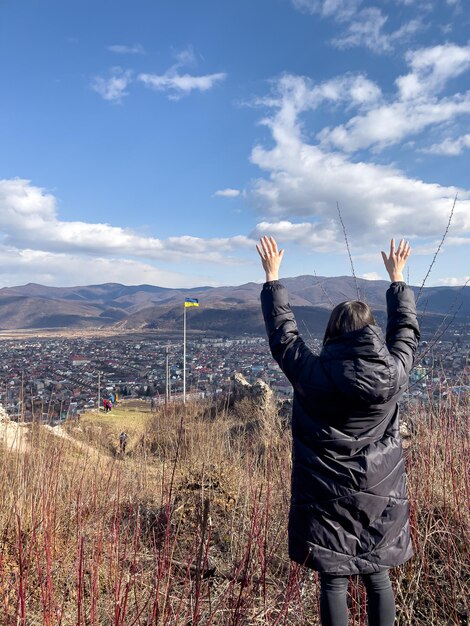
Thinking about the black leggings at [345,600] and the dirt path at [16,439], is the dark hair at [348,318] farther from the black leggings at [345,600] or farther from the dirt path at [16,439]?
the dirt path at [16,439]

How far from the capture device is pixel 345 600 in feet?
5.78

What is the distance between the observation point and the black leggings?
1.73 meters

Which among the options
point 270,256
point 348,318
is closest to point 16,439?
point 270,256

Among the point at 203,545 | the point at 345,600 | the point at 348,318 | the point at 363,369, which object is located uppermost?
the point at 348,318

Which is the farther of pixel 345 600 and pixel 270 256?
pixel 270 256

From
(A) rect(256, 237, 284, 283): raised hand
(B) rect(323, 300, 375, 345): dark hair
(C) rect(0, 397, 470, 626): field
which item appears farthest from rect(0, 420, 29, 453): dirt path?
(B) rect(323, 300, 375, 345): dark hair

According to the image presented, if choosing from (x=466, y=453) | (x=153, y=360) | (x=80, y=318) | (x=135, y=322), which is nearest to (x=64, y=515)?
(x=466, y=453)

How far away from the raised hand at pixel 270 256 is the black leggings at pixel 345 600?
144cm

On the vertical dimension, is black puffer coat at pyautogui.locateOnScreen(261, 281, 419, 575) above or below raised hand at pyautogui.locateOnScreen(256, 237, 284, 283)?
below

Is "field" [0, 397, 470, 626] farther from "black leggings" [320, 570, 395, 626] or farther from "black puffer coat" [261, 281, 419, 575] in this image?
"black puffer coat" [261, 281, 419, 575]

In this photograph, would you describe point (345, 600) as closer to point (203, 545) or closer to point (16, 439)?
point (203, 545)

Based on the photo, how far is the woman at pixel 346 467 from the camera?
1.64 metres

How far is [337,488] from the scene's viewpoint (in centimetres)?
171

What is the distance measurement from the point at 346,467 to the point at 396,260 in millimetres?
1267
